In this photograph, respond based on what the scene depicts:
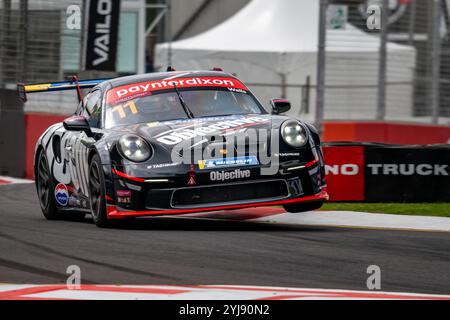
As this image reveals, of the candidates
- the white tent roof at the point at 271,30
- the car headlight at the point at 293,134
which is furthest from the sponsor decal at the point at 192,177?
the white tent roof at the point at 271,30

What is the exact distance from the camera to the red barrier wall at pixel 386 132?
19875 mm

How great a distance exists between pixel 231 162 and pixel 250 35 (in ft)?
55.3

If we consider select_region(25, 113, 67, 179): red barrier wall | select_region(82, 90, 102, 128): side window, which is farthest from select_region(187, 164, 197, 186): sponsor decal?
select_region(25, 113, 67, 179): red barrier wall

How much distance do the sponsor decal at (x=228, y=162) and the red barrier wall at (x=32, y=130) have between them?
8714 mm

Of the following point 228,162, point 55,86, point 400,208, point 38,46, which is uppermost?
point 38,46

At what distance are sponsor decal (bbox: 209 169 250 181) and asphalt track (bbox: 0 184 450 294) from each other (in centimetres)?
43

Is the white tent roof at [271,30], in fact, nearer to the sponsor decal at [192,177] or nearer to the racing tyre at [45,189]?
the racing tyre at [45,189]

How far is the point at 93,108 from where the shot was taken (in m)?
11.1

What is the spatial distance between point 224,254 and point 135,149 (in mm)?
1884

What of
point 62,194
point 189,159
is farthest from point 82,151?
point 189,159

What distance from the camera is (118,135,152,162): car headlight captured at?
9.58 m

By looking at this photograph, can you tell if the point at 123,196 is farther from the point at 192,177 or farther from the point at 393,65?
the point at 393,65
